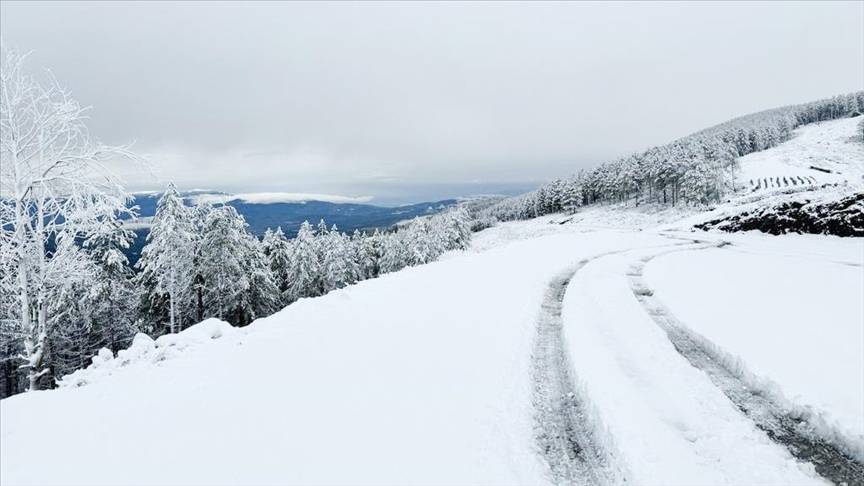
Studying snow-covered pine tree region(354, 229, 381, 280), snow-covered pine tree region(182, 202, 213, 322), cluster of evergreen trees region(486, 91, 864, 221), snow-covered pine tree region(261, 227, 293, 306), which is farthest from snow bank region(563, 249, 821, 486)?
cluster of evergreen trees region(486, 91, 864, 221)

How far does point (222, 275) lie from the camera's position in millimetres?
27500

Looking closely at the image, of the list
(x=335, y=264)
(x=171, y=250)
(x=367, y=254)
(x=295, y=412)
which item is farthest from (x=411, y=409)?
(x=367, y=254)

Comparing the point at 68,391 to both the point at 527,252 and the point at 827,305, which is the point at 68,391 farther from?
the point at 527,252

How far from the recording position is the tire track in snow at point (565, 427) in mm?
5012

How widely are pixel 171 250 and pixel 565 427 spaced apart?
27002 mm

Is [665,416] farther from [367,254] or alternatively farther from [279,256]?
[367,254]

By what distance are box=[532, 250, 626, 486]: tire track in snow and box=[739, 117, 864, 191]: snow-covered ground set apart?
77489mm

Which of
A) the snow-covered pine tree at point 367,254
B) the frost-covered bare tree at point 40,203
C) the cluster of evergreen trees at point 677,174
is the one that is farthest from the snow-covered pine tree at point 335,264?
the cluster of evergreen trees at point 677,174

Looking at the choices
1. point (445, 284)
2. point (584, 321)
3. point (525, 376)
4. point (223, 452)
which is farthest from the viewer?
point (445, 284)

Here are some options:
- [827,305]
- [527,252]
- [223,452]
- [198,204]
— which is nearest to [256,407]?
[223,452]

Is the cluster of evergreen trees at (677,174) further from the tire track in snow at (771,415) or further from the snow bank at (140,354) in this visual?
the snow bank at (140,354)

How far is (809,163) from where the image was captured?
287ft

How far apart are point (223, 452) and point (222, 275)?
2580 centimetres

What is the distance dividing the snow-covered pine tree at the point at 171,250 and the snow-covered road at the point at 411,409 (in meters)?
19.3
